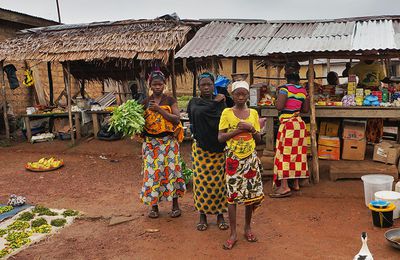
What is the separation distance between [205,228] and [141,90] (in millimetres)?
8671

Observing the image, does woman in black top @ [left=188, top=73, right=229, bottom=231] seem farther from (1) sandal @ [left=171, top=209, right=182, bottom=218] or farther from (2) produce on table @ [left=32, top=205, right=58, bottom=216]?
(2) produce on table @ [left=32, top=205, right=58, bottom=216]

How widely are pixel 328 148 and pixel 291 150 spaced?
4.27 feet

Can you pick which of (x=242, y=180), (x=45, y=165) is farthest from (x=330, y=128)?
(x=45, y=165)

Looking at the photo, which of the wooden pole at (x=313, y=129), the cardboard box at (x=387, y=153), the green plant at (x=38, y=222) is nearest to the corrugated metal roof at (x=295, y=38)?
the wooden pole at (x=313, y=129)

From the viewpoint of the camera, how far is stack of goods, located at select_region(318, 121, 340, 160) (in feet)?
22.1

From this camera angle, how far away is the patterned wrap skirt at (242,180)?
12.9ft

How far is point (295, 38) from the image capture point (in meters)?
6.44

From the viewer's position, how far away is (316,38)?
6.29 metres

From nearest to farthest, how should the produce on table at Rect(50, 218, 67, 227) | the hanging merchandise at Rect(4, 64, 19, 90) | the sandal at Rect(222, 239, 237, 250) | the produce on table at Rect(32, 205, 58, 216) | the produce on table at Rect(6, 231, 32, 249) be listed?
1. the sandal at Rect(222, 239, 237, 250)
2. the produce on table at Rect(6, 231, 32, 249)
3. the produce on table at Rect(50, 218, 67, 227)
4. the produce on table at Rect(32, 205, 58, 216)
5. the hanging merchandise at Rect(4, 64, 19, 90)

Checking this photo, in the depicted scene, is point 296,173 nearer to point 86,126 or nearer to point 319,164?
point 319,164

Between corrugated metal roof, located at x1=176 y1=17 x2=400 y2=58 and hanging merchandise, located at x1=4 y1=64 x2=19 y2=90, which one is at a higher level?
corrugated metal roof, located at x1=176 y1=17 x2=400 y2=58

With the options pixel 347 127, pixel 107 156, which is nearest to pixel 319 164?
pixel 347 127

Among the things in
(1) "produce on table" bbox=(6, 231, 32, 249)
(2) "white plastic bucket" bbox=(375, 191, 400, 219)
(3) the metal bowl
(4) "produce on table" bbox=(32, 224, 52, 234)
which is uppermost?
(2) "white plastic bucket" bbox=(375, 191, 400, 219)

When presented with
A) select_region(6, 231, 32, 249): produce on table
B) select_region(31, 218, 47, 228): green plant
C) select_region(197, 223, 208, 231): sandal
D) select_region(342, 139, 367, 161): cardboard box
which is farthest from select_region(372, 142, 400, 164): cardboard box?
select_region(6, 231, 32, 249): produce on table
